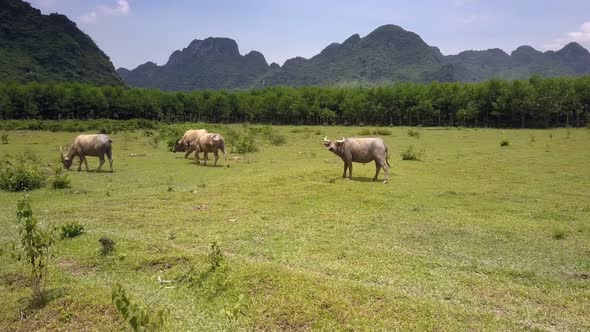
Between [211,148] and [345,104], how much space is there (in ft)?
171

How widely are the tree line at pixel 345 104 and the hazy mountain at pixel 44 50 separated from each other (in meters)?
36.6

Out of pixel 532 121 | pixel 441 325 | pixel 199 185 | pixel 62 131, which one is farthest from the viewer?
pixel 532 121

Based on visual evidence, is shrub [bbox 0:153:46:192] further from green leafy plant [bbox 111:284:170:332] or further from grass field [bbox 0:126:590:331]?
green leafy plant [bbox 111:284:170:332]

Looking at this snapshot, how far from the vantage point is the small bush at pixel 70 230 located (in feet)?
34.4

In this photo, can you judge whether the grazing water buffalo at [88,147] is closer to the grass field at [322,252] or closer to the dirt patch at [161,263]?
the grass field at [322,252]

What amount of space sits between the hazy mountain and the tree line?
120ft

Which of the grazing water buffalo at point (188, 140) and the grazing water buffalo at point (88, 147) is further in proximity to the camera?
the grazing water buffalo at point (188, 140)

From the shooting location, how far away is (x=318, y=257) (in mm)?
9266

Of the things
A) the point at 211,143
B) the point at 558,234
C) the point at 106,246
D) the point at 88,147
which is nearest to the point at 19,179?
the point at 88,147

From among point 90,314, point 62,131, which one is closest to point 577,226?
point 90,314

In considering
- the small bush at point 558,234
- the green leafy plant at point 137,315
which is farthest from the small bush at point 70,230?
the small bush at point 558,234

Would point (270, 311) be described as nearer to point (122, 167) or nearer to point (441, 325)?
point (441, 325)

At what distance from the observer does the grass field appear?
6.91 metres

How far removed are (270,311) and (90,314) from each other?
9.49ft
